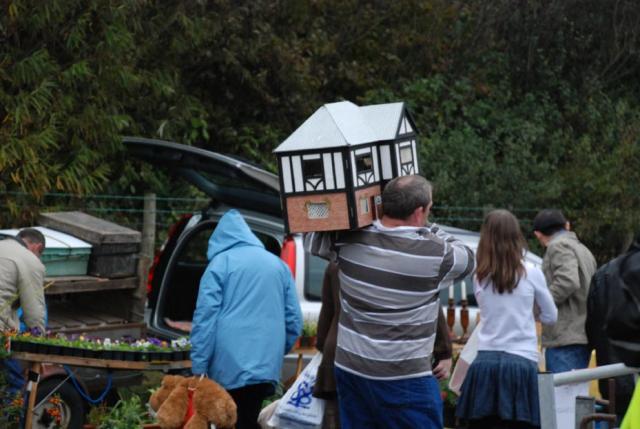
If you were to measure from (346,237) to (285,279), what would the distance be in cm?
174

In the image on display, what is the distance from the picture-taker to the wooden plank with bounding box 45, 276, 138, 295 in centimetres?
851

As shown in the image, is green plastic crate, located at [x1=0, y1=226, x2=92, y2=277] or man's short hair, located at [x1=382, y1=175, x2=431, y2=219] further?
green plastic crate, located at [x1=0, y1=226, x2=92, y2=277]

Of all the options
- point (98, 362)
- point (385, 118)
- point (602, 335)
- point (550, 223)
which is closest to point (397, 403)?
point (385, 118)

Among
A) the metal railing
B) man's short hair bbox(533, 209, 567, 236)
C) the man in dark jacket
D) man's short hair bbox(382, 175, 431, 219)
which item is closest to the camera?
the metal railing

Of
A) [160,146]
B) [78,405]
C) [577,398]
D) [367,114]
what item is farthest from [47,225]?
[577,398]

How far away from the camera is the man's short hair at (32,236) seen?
313 inches

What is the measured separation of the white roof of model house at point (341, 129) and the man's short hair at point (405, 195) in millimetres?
226

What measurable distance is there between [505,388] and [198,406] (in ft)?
5.65

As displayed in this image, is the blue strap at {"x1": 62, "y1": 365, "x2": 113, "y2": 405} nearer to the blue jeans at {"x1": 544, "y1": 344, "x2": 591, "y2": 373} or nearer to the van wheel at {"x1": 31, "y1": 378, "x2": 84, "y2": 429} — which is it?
the van wheel at {"x1": 31, "y1": 378, "x2": 84, "y2": 429}

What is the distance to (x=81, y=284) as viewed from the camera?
8.64 m

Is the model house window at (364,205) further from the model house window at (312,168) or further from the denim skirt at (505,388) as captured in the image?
the denim skirt at (505,388)

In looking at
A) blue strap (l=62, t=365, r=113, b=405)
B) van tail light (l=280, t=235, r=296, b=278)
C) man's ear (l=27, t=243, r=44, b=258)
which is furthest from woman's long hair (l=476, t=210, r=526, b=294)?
man's ear (l=27, t=243, r=44, b=258)

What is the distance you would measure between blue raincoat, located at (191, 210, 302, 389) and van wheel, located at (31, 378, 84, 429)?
1.61 meters

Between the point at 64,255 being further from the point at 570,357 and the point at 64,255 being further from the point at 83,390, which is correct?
the point at 570,357
